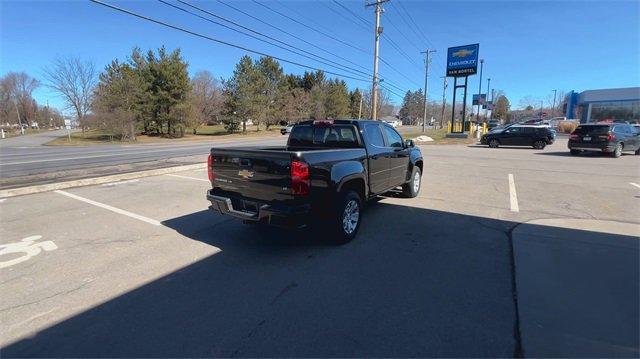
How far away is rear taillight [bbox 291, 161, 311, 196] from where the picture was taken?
4391 millimetres

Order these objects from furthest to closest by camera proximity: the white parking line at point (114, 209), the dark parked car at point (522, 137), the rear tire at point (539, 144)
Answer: the dark parked car at point (522, 137) → the rear tire at point (539, 144) → the white parking line at point (114, 209)

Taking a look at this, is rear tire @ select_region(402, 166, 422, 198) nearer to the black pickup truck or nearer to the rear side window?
the black pickup truck

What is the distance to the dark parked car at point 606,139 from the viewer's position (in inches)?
694

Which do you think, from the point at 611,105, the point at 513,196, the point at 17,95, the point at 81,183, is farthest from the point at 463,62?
the point at 17,95

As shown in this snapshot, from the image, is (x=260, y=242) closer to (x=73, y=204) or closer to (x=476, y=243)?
(x=476, y=243)

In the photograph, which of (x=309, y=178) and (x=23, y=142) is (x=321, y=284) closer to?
(x=309, y=178)

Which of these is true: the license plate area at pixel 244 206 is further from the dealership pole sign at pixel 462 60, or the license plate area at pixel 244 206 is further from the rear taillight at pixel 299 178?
the dealership pole sign at pixel 462 60

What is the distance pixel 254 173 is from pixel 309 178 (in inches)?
32.2

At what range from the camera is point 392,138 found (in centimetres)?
718

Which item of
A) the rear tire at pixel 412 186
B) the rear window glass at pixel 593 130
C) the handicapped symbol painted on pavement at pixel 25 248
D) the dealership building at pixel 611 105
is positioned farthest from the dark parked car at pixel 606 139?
the dealership building at pixel 611 105

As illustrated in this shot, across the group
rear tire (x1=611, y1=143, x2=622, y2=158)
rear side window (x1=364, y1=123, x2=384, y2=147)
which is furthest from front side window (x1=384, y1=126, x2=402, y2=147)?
rear tire (x1=611, y1=143, x2=622, y2=158)

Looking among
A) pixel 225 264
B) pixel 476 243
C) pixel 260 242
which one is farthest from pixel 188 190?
pixel 476 243

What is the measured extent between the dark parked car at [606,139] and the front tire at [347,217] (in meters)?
18.3

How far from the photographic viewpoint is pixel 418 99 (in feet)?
555
